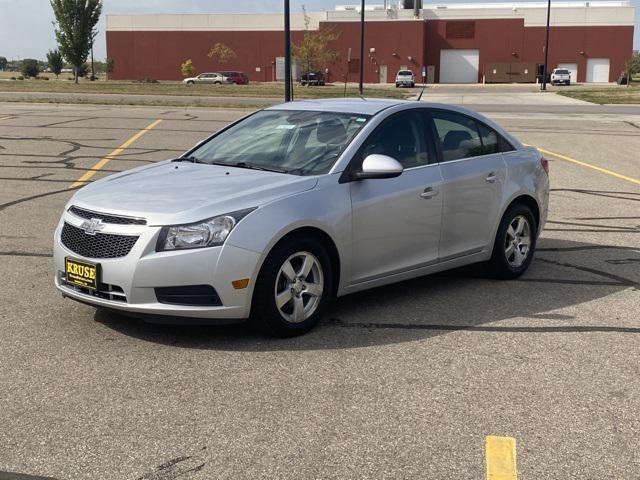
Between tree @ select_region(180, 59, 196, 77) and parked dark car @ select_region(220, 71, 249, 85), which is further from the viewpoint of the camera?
tree @ select_region(180, 59, 196, 77)

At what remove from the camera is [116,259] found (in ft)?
15.7

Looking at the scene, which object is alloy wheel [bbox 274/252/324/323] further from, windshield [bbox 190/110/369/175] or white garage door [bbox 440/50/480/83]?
white garage door [bbox 440/50/480/83]

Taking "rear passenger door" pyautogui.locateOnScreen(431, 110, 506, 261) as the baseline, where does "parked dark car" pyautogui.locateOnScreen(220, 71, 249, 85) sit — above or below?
above

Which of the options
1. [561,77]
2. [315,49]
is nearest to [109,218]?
[315,49]

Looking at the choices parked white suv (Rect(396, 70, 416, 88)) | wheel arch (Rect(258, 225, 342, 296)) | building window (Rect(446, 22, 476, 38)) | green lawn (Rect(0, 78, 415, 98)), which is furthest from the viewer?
building window (Rect(446, 22, 476, 38))

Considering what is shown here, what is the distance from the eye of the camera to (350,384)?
4.38 metres

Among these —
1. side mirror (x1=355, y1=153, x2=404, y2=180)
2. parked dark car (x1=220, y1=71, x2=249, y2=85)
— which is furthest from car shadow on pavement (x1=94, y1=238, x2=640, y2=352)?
parked dark car (x1=220, y1=71, x2=249, y2=85)

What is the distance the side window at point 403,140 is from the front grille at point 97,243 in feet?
6.38

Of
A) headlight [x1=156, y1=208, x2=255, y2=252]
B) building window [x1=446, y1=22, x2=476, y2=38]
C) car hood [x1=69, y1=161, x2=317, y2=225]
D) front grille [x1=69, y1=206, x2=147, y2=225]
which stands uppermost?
building window [x1=446, y1=22, x2=476, y2=38]

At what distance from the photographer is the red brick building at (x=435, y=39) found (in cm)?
8094

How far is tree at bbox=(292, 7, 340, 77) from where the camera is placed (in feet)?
241

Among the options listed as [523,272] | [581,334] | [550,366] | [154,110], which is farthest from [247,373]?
[154,110]

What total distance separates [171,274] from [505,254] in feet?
10.8

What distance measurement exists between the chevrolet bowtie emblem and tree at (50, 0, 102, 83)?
70.7 metres
